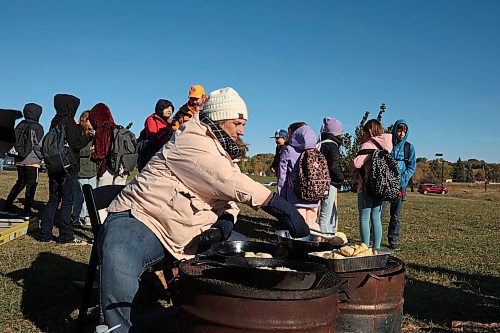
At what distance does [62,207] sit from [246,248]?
197 inches

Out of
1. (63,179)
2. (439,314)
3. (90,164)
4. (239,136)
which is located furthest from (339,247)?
(90,164)

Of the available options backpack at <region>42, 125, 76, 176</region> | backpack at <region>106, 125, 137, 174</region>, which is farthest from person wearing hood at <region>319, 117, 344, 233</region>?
backpack at <region>42, 125, 76, 176</region>

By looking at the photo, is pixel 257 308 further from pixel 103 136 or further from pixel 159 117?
pixel 103 136

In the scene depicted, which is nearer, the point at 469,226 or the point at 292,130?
the point at 292,130

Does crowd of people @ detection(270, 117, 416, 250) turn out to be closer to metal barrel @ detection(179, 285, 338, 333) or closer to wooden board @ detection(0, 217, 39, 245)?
metal barrel @ detection(179, 285, 338, 333)

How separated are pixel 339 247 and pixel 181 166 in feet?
4.29

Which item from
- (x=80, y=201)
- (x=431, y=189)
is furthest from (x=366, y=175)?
(x=431, y=189)

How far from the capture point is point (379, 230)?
24.7 feet

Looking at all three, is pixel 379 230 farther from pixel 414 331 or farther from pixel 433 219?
pixel 433 219

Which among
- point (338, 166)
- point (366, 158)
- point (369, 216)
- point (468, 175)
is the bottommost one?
point (369, 216)

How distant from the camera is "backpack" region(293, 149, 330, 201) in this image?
265 inches

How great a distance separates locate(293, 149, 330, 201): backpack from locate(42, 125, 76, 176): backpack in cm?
346

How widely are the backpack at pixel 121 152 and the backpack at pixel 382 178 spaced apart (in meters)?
3.70

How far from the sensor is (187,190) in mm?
3516
